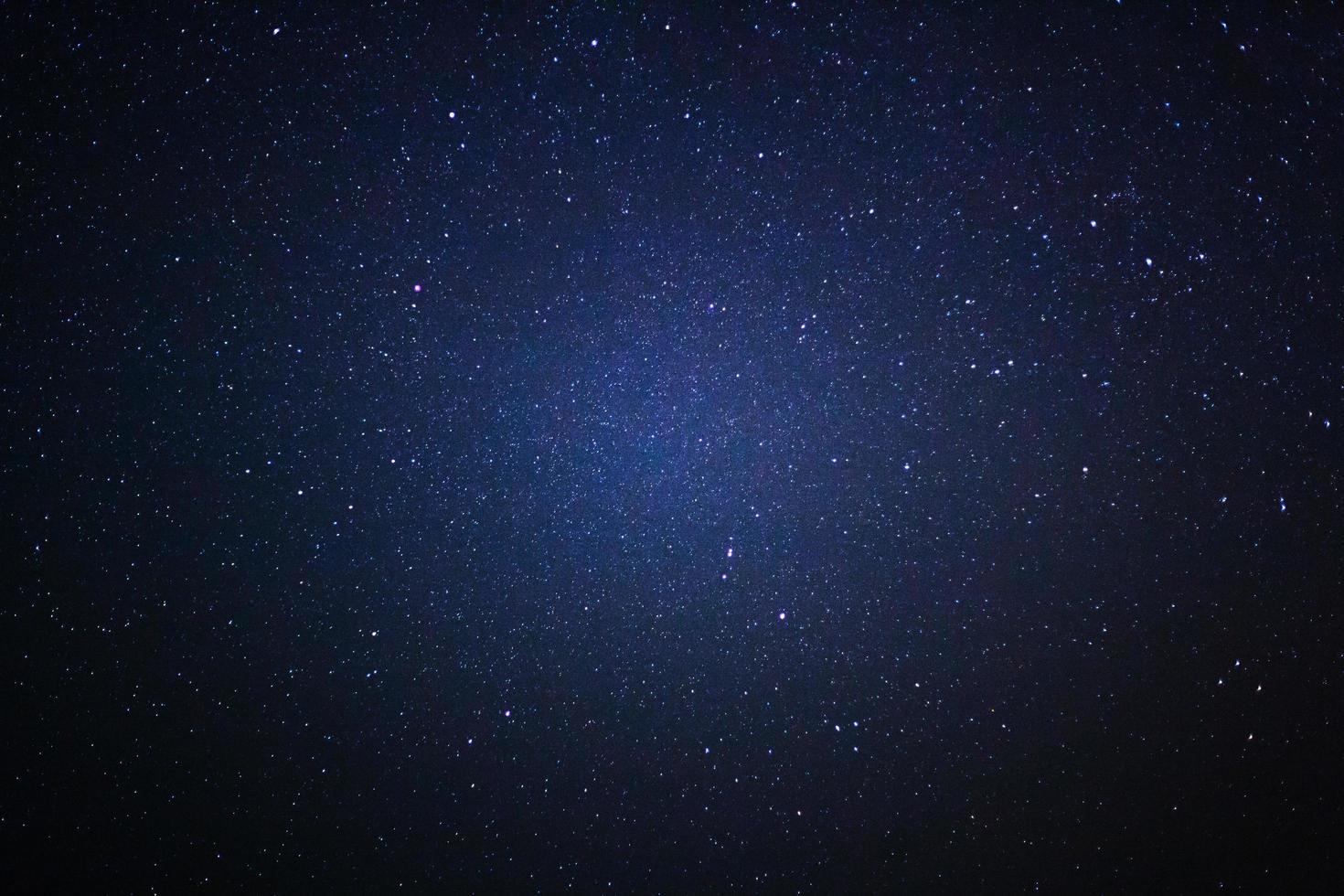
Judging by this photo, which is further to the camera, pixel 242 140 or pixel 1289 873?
pixel 1289 873

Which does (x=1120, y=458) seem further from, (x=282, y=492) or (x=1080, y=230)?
(x=282, y=492)

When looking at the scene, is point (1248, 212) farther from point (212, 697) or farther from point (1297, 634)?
point (212, 697)

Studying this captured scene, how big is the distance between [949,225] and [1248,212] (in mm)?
226

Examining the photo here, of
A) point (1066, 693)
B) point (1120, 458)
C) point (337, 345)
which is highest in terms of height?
point (337, 345)

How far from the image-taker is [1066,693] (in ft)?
1.63

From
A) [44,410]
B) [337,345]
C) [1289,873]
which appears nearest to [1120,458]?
[1289,873]

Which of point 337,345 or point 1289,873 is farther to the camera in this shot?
point 1289,873

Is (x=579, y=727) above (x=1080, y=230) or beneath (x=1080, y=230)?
beneath

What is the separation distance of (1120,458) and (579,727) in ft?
1.31

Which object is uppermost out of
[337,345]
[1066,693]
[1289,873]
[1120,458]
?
[337,345]

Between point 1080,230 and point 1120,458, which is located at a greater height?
point 1080,230

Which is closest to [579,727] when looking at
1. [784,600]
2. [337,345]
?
[784,600]

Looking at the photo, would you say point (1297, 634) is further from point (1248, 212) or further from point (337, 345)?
point (337, 345)

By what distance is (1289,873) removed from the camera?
55cm
